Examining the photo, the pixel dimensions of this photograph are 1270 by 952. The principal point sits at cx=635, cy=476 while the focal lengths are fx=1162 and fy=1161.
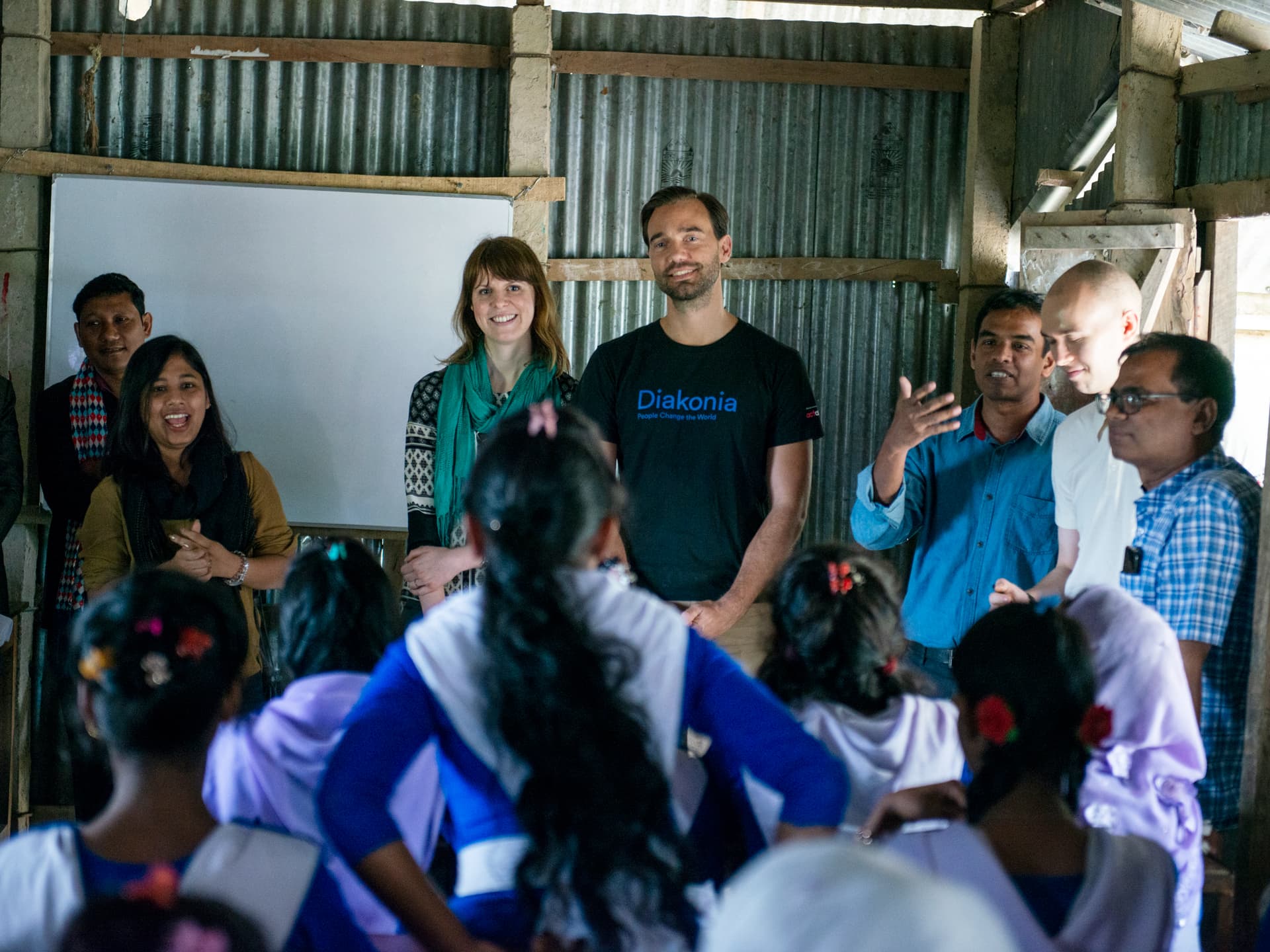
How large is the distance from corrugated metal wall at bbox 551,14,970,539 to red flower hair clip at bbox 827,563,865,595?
2727 mm

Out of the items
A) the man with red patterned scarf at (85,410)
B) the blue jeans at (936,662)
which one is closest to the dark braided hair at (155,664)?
the blue jeans at (936,662)

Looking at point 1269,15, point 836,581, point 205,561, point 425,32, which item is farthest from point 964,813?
point 425,32

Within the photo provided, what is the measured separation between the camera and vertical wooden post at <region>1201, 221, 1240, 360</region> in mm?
3549

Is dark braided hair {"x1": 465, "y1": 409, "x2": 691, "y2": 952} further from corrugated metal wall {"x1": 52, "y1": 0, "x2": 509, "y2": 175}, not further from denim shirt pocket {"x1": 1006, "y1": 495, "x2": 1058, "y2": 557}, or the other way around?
corrugated metal wall {"x1": 52, "y1": 0, "x2": 509, "y2": 175}

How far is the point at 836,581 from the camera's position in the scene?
1.95m

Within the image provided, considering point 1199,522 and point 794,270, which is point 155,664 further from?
point 794,270

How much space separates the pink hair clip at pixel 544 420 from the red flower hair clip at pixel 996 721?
662 mm

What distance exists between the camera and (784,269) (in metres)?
4.59

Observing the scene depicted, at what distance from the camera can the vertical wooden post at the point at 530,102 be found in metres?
4.37

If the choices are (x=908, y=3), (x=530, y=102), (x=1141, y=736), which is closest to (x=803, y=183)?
(x=908, y=3)

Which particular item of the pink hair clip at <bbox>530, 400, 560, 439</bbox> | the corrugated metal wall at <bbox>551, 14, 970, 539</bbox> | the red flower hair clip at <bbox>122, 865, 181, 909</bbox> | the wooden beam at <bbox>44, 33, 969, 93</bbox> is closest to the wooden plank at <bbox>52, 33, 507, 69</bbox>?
the wooden beam at <bbox>44, 33, 969, 93</bbox>

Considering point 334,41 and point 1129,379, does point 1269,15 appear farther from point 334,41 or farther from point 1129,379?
point 334,41

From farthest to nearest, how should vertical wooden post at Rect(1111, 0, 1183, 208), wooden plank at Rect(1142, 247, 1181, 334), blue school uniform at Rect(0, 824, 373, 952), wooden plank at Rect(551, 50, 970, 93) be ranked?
wooden plank at Rect(551, 50, 970, 93)
vertical wooden post at Rect(1111, 0, 1183, 208)
wooden plank at Rect(1142, 247, 1181, 334)
blue school uniform at Rect(0, 824, 373, 952)

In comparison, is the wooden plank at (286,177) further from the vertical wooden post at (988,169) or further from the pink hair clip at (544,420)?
the pink hair clip at (544,420)
